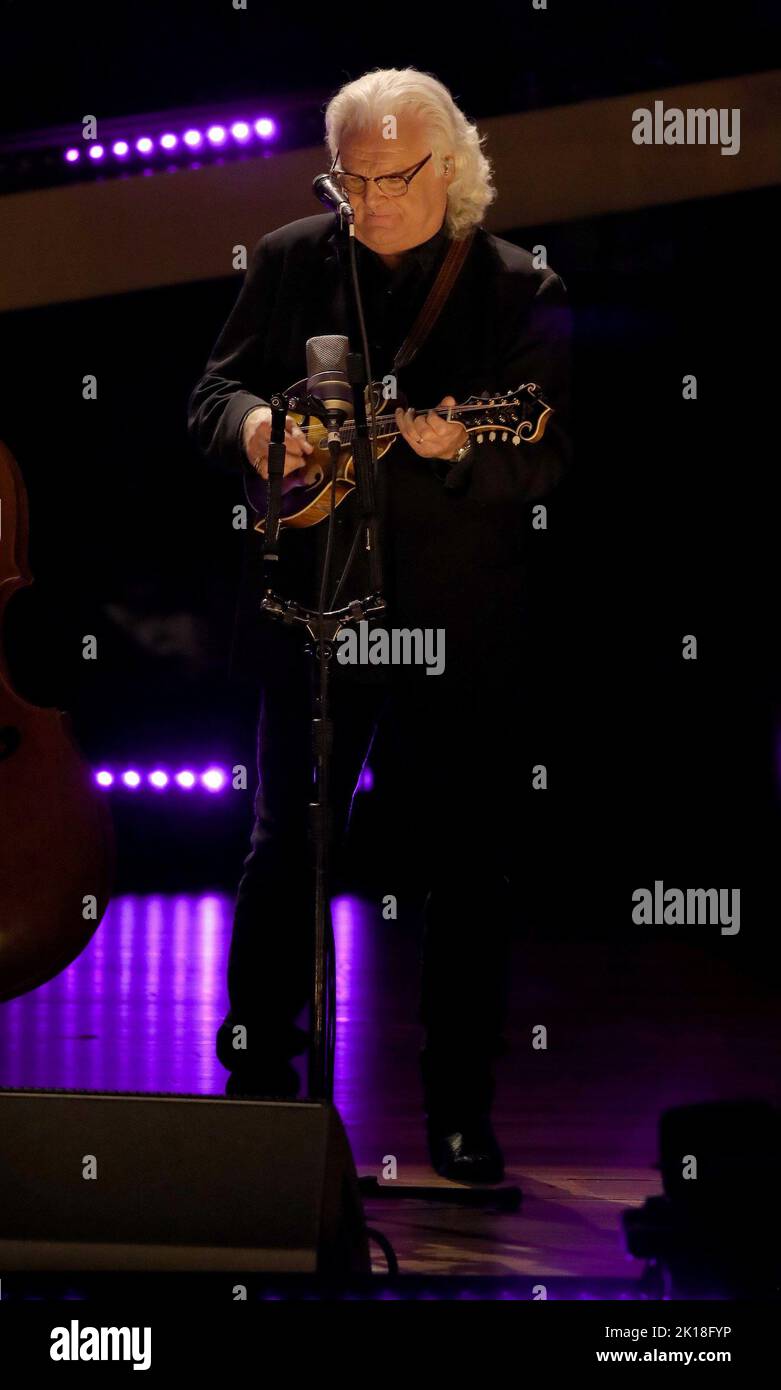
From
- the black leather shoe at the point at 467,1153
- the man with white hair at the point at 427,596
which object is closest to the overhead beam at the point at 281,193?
the man with white hair at the point at 427,596

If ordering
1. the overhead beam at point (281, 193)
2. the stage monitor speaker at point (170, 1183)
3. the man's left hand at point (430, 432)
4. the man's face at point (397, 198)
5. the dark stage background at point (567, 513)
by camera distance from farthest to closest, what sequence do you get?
1. the dark stage background at point (567, 513)
2. the overhead beam at point (281, 193)
3. the man's face at point (397, 198)
4. the man's left hand at point (430, 432)
5. the stage monitor speaker at point (170, 1183)

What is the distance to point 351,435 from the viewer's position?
1.94 meters

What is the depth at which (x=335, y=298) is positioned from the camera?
220 centimetres

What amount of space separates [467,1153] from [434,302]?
116 cm

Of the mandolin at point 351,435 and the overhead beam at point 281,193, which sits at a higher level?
the overhead beam at point 281,193

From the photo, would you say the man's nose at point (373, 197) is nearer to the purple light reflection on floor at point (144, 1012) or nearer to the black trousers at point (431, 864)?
the black trousers at point (431, 864)

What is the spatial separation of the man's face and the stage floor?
1.21 metres

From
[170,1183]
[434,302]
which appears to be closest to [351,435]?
[434,302]

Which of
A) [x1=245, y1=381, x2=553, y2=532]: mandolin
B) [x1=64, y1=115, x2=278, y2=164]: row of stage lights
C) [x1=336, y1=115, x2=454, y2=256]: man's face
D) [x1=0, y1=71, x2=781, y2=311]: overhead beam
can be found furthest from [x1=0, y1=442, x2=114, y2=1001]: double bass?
[x1=64, y1=115, x2=278, y2=164]: row of stage lights

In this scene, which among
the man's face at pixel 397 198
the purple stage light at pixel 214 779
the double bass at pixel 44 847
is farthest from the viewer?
the purple stage light at pixel 214 779

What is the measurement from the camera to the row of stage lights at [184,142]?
14.8ft

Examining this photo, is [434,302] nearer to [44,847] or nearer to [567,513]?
[44,847]

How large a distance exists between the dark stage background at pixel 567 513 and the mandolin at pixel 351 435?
7.00 feet

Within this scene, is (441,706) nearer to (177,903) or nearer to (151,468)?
(177,903)
